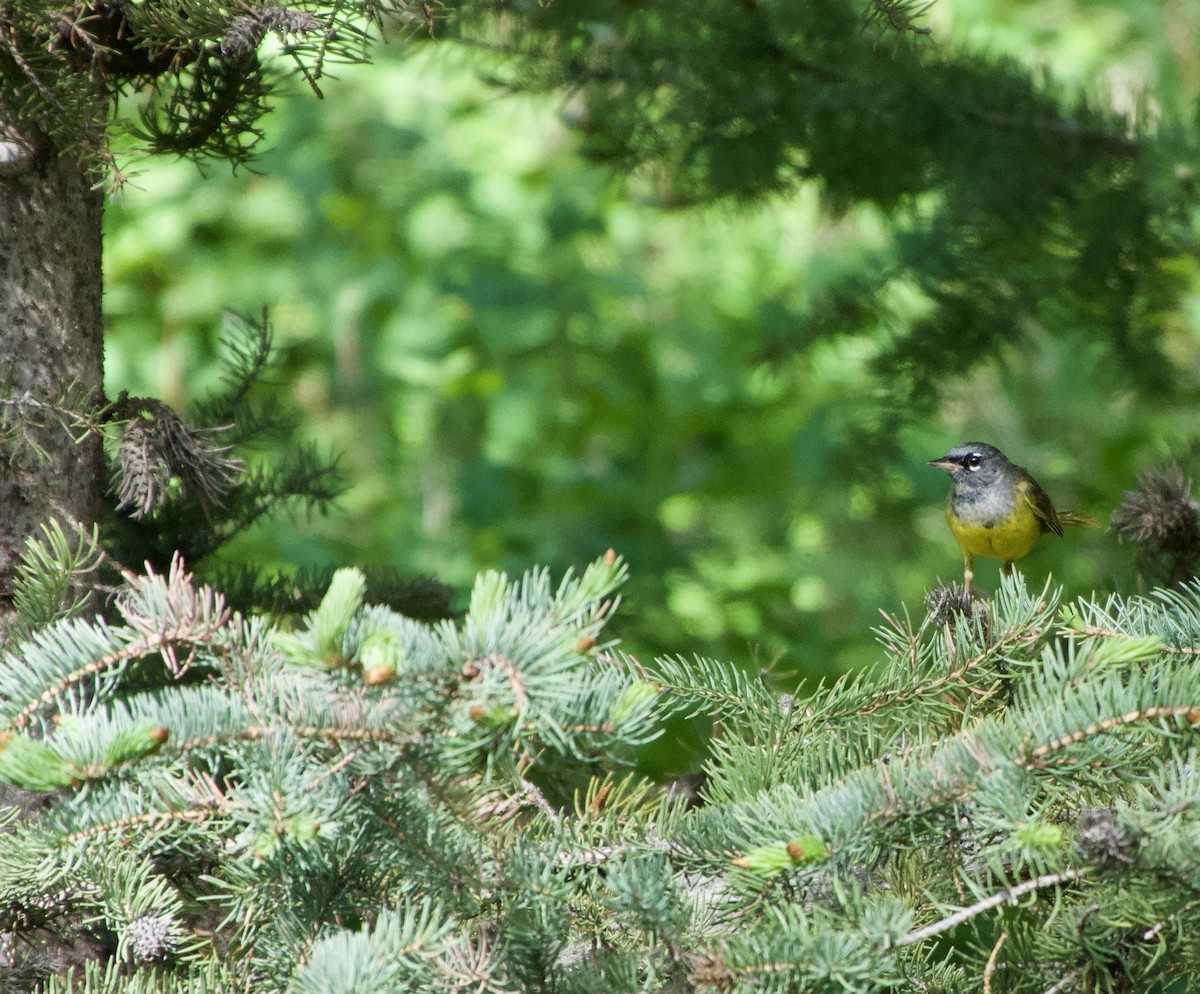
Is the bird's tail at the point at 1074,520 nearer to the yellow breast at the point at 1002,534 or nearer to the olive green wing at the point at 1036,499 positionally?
the olive green wing at the point at 1036,499

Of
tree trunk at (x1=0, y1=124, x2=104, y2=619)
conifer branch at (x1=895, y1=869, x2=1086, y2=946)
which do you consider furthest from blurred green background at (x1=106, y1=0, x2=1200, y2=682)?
conifer branch at (x1=895, y1=869, x2=1086, y2=946)

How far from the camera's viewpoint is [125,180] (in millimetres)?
1182

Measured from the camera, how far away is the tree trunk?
4.35 ft

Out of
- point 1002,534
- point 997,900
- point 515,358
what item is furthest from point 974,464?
point 515,358

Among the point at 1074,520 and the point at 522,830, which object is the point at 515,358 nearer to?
the point at 1074,520

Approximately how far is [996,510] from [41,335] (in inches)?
74.5

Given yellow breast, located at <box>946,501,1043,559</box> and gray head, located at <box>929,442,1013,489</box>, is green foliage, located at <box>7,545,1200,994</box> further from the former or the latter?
gray head, located at <box>929,442,1013,489</box>

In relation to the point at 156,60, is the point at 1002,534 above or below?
below

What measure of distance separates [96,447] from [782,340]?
1.75 m

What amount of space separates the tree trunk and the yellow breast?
1756 mm

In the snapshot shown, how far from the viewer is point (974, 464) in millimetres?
2660

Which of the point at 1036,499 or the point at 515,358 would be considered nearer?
the point at 1036,499

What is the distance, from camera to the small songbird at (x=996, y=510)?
7.99ft

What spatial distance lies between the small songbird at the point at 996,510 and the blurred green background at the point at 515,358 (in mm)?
1534
